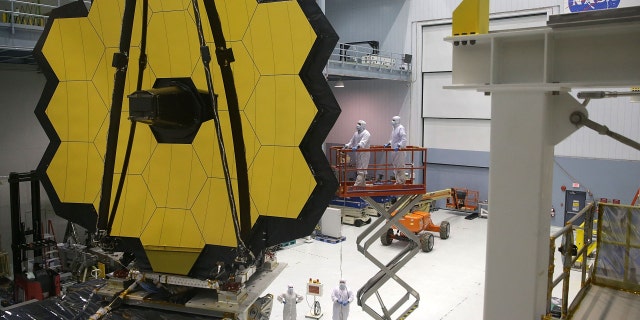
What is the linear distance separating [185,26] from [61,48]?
3.84 feet

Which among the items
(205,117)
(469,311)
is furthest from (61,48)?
(469,311)

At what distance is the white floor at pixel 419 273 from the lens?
12.0 m

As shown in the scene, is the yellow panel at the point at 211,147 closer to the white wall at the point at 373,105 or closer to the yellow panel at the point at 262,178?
the yellow panel at the point at 262,178

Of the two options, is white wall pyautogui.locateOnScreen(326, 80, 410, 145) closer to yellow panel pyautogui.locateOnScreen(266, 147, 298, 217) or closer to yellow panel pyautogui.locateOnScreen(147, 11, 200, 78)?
yellow panel pyautogui.locateOnScreen(147, 11, 200, 78)

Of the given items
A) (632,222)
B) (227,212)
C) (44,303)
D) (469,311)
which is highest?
(227,212)

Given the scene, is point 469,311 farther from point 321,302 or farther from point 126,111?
point 126,111

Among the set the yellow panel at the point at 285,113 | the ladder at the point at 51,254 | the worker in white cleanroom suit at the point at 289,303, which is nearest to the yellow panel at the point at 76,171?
the yellow panel at the point at 285,113

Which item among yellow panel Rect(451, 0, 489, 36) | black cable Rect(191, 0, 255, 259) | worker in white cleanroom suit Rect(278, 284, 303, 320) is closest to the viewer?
black cable Rect(191, 0, 255, 259)

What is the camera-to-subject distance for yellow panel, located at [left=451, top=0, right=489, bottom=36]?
486 centimetres

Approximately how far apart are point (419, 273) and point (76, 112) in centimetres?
1195

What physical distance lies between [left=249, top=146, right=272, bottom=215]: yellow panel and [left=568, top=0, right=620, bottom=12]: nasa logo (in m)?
18.0

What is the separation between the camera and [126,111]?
152 inches

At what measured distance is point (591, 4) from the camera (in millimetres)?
18375

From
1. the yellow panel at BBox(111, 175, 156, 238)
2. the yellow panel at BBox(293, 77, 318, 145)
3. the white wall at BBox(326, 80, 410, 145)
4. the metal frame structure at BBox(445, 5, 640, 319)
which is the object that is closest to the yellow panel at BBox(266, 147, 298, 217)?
the yellow panel at BBox(293, 77, 318, 145)
